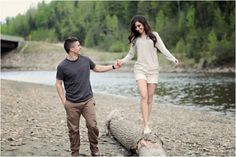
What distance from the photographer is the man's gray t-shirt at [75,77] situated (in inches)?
344

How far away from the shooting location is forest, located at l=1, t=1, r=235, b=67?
72.6 metres

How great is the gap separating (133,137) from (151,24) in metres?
13.8

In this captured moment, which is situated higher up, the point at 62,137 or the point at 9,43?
the point at 9,43

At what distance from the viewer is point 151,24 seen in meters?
23.2

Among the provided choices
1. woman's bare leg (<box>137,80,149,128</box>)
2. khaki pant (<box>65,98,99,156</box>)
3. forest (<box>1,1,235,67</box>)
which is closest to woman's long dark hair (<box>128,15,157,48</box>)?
woman's bare leg (<box>137,80,149,128</box>)

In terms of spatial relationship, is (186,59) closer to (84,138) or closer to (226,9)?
(226,9)

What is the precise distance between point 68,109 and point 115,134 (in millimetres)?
2986

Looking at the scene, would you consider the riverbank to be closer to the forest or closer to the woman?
the woman

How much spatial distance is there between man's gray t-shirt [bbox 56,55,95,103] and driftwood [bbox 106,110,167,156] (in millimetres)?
1652

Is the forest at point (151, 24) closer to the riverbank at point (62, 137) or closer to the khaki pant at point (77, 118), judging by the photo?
the riverbank at point (62, 137)

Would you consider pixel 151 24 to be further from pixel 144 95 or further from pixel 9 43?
pixel 9 43

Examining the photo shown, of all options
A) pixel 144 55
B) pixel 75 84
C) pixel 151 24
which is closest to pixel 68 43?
pixel 75 84

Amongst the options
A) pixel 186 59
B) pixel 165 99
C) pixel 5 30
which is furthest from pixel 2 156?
pixel 5 30

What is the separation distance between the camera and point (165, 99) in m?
32.5
